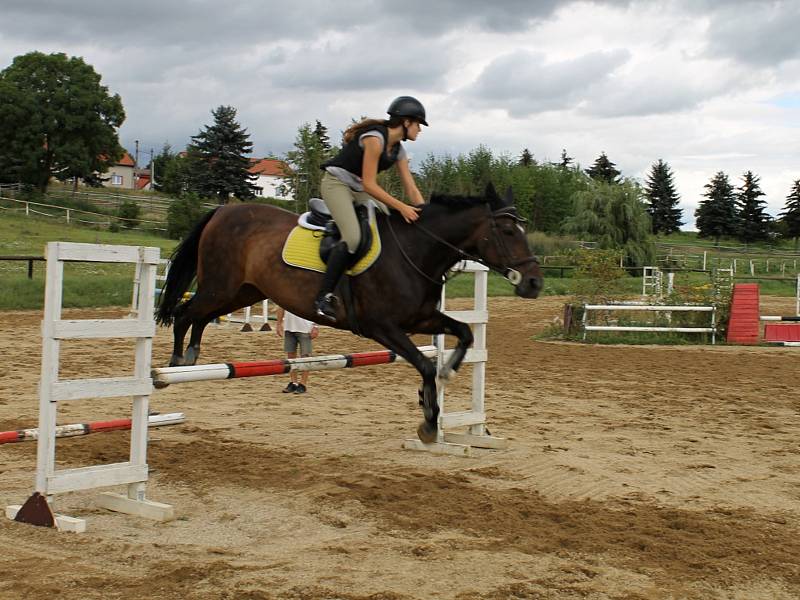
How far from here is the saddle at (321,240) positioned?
6805 millimetres

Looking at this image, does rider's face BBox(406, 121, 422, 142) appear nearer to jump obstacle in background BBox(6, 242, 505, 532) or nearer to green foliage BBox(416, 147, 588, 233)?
jump obstacle in background BBox(6, 242, 505, 532)

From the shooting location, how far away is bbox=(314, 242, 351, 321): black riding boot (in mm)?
6668

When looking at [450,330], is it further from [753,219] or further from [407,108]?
[753,219]

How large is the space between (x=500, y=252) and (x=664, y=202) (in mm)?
87317

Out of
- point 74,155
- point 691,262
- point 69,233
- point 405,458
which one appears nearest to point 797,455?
point 405,458

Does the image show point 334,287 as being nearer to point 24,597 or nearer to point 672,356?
point 24,597

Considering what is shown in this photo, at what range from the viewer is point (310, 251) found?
701cm

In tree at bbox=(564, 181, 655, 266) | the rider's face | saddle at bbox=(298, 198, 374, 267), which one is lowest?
saddle at bbox=(298, 198, 374, 267)

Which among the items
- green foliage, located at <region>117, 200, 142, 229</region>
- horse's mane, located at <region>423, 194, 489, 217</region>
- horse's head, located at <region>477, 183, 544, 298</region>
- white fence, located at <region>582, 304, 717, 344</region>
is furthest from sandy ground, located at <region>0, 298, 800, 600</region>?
green foliage, located at <region>117, 200, 142, 229</region>

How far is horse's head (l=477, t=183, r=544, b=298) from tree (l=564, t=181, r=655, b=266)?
47240 millimetres

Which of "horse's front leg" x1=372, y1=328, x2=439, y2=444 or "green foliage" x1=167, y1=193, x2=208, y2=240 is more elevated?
"green foliage" x1=167, y1=193, x2=208, y2=240

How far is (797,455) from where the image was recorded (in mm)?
8023

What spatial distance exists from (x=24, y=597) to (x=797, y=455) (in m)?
6.86

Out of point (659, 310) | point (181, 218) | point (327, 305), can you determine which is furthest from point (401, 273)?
point (181, 218)
